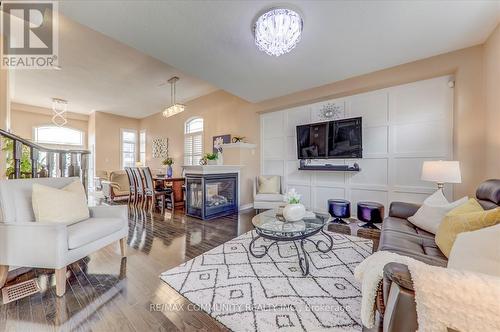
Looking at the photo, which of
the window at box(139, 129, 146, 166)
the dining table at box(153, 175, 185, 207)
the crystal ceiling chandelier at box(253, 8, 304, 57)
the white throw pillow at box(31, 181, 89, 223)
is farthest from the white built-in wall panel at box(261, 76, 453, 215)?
the window at box(139, 129, 146, 166)

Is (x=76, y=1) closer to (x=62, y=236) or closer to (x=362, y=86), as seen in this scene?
(x=62, y=236)

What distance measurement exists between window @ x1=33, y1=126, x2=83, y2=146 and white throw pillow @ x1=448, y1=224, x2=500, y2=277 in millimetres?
10592

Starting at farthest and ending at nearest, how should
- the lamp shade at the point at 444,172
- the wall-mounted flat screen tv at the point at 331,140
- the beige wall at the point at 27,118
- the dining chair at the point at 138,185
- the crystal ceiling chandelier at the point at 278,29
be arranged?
the beige wall at the point at 27,118 → the dining chair at the point at 138,185 → the wall-mounted flat screen tv at the point at 331,140 → the lamp shade at the point at 444,172 → the crystal ceiling chandelier at the point at 278,29

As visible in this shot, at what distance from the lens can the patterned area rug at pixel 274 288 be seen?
1391 mm

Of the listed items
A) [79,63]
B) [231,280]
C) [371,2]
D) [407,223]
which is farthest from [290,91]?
[79,63]

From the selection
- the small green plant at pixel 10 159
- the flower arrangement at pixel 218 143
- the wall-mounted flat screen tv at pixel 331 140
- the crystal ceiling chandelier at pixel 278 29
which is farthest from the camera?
the flower arrangement at pixel 218 143

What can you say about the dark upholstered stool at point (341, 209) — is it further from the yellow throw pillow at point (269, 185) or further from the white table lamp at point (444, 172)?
the yellow throw pillow at point (269, 185)

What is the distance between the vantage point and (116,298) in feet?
5.33

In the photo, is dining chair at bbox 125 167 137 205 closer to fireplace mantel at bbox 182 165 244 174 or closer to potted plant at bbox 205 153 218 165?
fireplace mantel at bbox 182 165 244 174

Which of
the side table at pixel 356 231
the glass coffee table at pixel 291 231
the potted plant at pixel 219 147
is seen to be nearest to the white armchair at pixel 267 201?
the side table at pixel 356 231

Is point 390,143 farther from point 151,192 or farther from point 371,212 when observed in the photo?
point 151,192

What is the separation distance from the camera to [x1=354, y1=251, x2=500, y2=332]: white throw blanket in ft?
2.19

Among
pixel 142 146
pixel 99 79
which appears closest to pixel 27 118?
pixel 142 146

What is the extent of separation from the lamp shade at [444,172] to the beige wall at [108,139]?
31.1 feet
